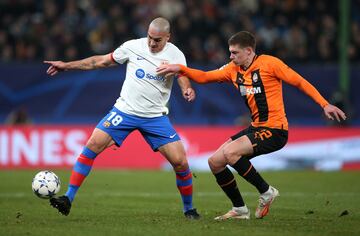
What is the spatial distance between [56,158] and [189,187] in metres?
9.49

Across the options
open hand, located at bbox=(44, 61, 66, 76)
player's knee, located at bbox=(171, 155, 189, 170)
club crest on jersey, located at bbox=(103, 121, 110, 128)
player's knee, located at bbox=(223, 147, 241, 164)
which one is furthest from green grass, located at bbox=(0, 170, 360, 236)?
open hand, located at bbox=(44, 61, 66, 76)

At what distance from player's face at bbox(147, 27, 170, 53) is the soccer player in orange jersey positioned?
41cm

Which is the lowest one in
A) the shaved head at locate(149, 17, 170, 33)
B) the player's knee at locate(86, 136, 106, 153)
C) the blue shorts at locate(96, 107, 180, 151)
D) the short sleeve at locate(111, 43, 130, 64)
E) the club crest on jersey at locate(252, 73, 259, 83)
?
the player's knee at locate(86, 136, 106, 153)

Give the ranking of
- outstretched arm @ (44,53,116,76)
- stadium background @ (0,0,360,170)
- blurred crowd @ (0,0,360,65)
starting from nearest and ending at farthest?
outstretched arm @ (44,53,116,76)
stadium background @ (0,0,360,170)
blurred crowd @ (0,0,360,65)

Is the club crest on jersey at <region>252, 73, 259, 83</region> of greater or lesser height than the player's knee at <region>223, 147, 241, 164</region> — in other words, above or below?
above

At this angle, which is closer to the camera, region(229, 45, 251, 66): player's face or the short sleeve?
region(229, 45, 251, 66): player's face

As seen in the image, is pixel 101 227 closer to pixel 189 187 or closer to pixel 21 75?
pixel 189 187

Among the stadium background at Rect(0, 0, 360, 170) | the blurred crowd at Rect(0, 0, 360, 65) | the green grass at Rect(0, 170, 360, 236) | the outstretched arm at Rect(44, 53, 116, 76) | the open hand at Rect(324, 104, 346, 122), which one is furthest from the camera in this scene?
the blurred crowd at Rect(0, 0, 360, 65)

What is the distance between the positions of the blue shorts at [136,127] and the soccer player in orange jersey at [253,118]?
2.17 feet

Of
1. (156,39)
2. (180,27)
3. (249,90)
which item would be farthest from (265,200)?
(180,27)

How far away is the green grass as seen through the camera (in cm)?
840

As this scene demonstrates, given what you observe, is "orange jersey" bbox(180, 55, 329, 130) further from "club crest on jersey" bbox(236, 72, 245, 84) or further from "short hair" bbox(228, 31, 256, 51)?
"short hair" bbox(228, 31, 256, 51)

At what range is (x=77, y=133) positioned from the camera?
18.7m

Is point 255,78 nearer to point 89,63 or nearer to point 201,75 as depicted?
point 201,75
